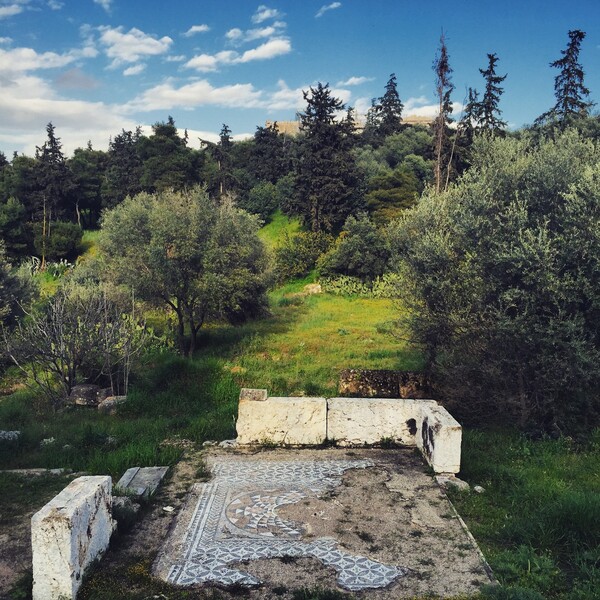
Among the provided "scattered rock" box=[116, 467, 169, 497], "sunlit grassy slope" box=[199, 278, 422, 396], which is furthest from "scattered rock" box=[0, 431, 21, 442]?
"sunlit grassy slope" box=[199, 278, 422, 396]

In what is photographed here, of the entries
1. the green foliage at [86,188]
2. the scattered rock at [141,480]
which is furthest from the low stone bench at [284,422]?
the green foliage at [86,188]

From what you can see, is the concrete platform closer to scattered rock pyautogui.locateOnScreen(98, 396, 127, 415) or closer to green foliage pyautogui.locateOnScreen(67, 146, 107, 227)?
scattered rock pyautogui.locateOnScreen(98, 396, 127, 415)

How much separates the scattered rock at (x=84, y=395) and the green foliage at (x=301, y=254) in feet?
70.6

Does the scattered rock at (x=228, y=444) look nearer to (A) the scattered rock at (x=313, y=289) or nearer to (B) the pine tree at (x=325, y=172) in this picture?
(A) the scattered rock at (x=313, y=289)

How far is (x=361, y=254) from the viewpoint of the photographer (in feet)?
105

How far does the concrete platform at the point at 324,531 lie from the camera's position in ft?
16.8

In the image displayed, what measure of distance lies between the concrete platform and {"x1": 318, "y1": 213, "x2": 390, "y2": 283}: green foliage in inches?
970

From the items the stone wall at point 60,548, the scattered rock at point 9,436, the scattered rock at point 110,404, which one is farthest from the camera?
the scattered rock at point 110,404

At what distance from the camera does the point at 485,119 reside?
3588 centimetres

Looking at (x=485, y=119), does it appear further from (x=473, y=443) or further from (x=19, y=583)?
(x=19, y=583)

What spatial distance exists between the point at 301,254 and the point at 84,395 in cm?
2314

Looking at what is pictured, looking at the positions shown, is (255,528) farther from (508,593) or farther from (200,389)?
(200,389)

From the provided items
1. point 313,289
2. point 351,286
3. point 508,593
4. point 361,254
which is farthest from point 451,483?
point 313,289

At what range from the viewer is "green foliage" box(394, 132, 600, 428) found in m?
8.93
